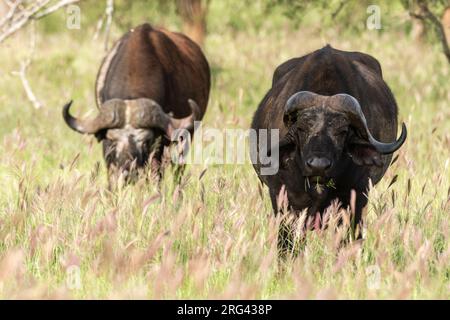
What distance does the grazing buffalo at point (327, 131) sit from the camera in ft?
20.5

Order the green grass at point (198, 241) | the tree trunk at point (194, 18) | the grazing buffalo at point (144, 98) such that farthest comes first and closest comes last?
the tree trunk at point (194, 18) < the grazing buffalo at point (144, 98) < the green grass at point (198, 241)

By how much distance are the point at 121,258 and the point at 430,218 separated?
8.00ft

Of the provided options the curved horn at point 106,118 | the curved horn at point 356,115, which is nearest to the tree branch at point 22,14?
the curved horn at point 106,118

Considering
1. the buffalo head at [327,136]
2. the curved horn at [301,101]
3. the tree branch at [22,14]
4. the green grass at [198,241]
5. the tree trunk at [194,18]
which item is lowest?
the green grass at [198,241]

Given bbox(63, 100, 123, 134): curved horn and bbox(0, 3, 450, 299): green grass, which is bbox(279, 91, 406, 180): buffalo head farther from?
bbox(63, 100, 123, 134): curved horn

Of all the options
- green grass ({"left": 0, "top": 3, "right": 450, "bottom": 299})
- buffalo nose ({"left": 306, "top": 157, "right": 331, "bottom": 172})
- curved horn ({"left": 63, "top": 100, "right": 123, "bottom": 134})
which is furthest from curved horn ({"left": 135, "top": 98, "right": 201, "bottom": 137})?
buffalo nose ({"left": 306, "top": 157, "right": 331, "bottom": 172})

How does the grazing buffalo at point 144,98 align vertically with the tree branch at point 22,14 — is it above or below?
below

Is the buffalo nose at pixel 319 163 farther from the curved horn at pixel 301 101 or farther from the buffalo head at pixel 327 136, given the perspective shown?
the curved horn at pixel 301 101

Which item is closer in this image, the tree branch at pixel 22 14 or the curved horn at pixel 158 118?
the tree branch at pixel 22 14

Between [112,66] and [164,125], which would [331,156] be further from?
[112,66]

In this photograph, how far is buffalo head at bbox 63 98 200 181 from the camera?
31.8ft

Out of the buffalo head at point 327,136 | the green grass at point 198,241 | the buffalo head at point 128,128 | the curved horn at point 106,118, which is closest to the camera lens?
the green grass at point 198,241

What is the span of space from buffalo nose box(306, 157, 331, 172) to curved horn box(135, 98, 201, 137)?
4.05 metres
